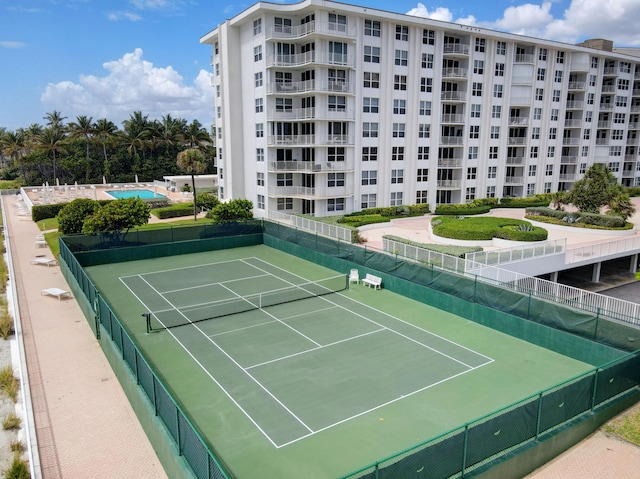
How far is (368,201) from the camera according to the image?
48406mm

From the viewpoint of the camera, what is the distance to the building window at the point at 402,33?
154 feet

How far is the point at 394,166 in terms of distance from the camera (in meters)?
49.1

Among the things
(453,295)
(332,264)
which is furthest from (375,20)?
(453,295)

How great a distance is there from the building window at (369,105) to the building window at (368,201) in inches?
313

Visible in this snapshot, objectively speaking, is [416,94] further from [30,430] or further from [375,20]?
[30,430]

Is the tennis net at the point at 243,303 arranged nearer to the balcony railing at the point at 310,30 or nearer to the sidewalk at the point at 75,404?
the sidewalk at the point at 75,404

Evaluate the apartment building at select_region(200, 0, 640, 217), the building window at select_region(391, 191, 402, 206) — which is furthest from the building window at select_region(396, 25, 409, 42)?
the building window at select_region(391, 191, 402, 206)

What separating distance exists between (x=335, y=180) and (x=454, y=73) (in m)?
17.4

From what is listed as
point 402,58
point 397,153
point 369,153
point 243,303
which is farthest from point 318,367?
point 402,58

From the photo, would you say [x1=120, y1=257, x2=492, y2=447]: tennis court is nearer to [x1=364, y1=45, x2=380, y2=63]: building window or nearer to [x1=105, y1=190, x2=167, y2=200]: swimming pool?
[x1=364, y1=45, x2=380, y2=63]: building window

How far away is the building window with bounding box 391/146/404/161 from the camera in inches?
1919

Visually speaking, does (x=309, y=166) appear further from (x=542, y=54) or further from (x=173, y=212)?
(x=542, y=54)

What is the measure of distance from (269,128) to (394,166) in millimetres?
12872

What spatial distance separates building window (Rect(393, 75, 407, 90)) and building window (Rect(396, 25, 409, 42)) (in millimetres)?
3483
